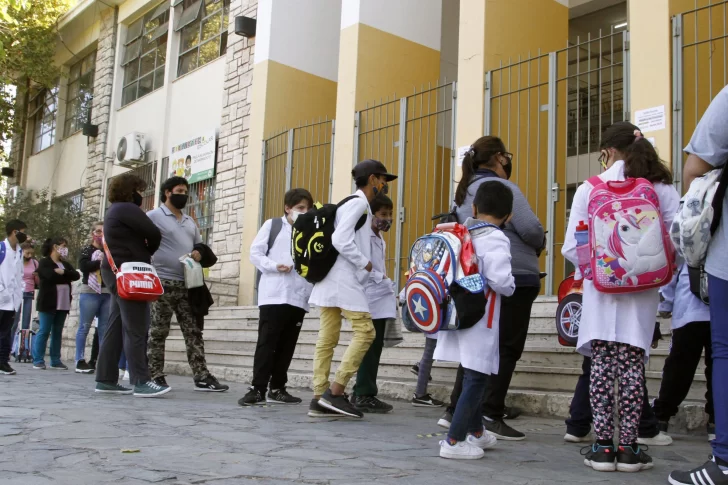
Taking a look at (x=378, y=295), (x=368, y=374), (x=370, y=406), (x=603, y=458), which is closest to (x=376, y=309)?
(x=378, y=295)

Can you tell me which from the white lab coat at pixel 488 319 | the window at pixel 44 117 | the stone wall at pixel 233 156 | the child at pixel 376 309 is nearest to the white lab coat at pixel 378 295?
the child at pixel 376 309

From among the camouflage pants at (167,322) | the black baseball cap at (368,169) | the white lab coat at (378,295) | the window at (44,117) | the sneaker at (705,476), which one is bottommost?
the sneaker at (705,476)

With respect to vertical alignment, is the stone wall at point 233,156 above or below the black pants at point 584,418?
above

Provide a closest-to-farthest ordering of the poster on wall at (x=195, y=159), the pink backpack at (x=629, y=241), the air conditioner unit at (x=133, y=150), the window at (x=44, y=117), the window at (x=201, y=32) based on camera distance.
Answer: the pink backpack at (x=629, y=241), the poster on wall at (x=195, y=159), the window at (x=201, y=32), the air conditioner unit at (x=133, y=150), the window at (x=44, y=117)

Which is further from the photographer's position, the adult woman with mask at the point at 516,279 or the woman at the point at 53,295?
the woman at the point at 53,295

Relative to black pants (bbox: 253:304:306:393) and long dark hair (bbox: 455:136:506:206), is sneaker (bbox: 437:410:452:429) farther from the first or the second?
black pants (bbox: 253:304:306:393)

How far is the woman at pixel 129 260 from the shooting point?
6629mm

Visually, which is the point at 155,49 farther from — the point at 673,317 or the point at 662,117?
the point at 673,317

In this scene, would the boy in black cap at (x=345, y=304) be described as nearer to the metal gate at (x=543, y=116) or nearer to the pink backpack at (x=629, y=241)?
the pink backpack at (x=629, y=241)

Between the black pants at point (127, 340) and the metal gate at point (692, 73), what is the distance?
5061 mm

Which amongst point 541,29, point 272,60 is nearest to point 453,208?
point 541,29

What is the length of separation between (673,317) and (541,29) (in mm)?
6787

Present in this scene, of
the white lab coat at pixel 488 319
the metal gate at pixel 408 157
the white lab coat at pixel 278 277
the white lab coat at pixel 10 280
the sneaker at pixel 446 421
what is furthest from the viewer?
the metal gate at pixel 408 157

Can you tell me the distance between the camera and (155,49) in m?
18.5
